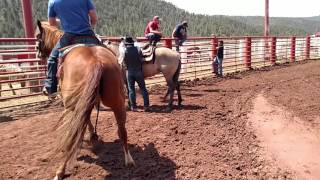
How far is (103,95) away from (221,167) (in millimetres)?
1859

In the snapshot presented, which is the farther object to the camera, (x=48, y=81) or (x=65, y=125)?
(x=48, y=81)

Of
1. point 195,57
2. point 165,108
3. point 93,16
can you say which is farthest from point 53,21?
point 195,57

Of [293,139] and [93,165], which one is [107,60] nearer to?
[93,165]

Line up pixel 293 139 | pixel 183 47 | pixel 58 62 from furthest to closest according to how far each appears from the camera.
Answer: pixel 183 47 < pixel 293 139 < pixel 58 62

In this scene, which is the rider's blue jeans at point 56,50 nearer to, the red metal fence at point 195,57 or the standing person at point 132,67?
the standing person at point 132,67

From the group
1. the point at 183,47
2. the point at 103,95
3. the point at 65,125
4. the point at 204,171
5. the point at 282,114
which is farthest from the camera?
the point at 183,47

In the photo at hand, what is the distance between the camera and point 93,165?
204 inches

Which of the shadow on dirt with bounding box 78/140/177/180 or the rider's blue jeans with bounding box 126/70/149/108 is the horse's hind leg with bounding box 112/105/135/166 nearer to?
the shadow on dirt with bounding box 78/140/177/180

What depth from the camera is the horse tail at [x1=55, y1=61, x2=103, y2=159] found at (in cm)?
430

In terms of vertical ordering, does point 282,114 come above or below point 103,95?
below

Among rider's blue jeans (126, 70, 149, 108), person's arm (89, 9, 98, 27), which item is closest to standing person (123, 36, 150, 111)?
rider's blue jeans (126, 70, 149, 108)

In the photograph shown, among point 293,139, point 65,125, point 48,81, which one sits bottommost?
point 293,139

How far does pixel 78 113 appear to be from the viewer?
4.37 metres

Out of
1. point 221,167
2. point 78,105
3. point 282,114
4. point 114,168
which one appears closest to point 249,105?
point 282,114
